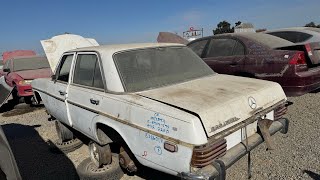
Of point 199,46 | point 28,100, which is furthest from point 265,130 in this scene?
point 28,100

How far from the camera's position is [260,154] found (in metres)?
4.14

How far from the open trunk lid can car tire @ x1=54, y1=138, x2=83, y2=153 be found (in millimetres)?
3019

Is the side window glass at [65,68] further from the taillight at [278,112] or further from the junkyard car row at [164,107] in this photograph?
the taillight at [278,112]

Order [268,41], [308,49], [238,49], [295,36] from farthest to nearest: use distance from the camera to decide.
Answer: [295,36], [238,49], [268,41], [308,49]

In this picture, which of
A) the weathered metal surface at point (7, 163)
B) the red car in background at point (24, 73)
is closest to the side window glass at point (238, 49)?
the weathered metal surface at point (7, 163)

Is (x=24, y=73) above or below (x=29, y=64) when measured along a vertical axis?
below

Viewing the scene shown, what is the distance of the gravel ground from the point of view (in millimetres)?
3658

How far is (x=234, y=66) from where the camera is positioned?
20.0 ft

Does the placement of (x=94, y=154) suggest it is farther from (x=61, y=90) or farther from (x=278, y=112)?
(x=278, y=112)

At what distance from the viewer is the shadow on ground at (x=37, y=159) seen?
4.20 metres

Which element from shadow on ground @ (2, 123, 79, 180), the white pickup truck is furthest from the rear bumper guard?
shadow on ground @ (2, 123, 79, 180)

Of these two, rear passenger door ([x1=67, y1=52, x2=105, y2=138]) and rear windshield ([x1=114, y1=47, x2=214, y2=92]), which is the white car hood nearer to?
rear windshield ([x1=114, y1=47, x2=214, y2=92])

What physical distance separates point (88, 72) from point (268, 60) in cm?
342

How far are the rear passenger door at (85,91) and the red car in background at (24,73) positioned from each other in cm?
478
